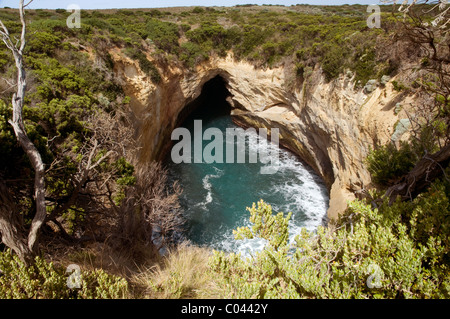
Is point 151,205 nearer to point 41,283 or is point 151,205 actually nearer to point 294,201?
point 41,283

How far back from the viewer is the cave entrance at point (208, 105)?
27.5 m

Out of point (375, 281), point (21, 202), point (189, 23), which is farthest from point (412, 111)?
point (189, 23)

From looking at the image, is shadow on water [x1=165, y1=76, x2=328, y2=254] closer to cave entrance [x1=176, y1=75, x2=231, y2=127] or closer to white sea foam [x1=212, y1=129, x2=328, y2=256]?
white sea foam [x1=212, y1=129, x2=328, y2=256]

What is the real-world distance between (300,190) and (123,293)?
50.9 feet

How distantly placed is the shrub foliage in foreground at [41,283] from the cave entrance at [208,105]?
21.8m

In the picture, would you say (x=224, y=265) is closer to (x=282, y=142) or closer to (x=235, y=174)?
(x=235, y=174)

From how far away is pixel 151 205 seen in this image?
12227 millimetres

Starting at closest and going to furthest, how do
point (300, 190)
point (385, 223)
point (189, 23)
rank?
1. point (385, 223)
2. point (300, 190)
3. point (189, 23)

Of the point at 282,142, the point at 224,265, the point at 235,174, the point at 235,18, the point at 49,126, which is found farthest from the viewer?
the point at 235,18

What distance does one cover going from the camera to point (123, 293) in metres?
4.98

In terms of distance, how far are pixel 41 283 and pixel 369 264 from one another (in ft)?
20.4

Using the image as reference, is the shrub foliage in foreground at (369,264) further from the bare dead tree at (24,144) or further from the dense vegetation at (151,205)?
the bare dead tree at (24,144)

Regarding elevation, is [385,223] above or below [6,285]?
above

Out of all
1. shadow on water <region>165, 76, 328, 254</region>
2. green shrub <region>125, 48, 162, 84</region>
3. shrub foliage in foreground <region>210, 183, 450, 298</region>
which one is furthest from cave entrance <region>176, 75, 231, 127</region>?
shrub foliage in foreground <region>210, 183, 450, 298</region>
